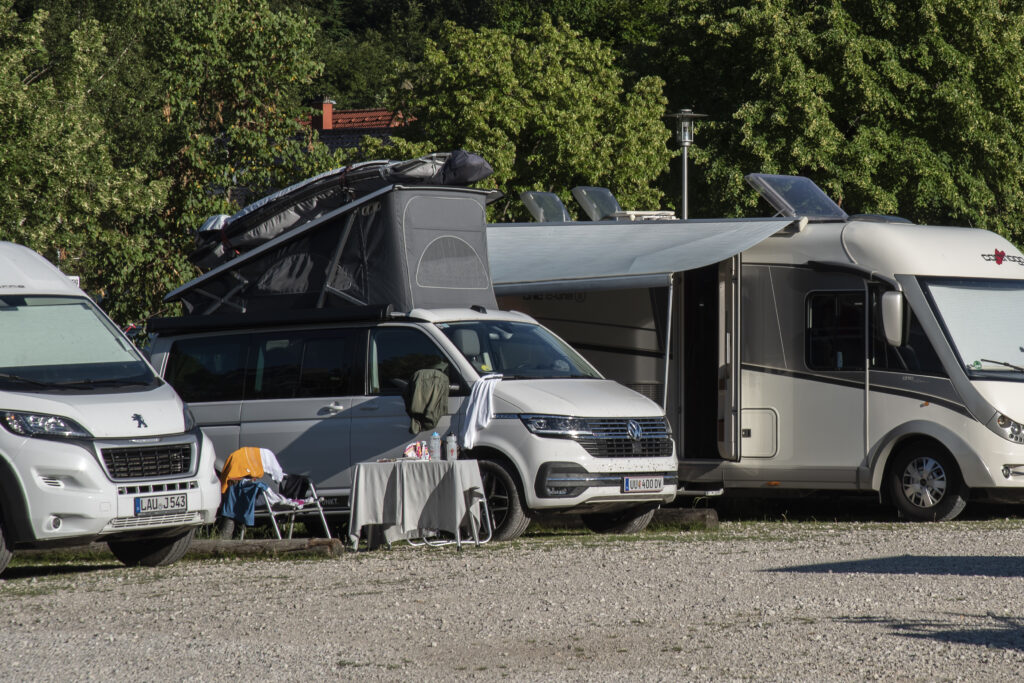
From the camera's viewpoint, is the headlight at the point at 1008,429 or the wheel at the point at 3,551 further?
the headlight at the point at 1008,429

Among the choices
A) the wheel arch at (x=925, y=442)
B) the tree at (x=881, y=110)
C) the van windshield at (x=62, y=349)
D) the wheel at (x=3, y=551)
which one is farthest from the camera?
the tree at (x=881, y=110)

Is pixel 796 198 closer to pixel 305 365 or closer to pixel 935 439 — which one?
pixel 935 439

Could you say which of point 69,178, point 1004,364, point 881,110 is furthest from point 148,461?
point 881,110

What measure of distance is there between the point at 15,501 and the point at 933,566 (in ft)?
19.5

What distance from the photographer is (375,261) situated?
14.0m

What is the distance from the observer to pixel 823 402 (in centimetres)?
1541

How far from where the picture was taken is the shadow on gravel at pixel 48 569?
38.2 ft

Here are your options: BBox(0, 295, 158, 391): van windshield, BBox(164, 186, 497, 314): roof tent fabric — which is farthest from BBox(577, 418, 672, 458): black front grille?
BBox(0, 295, 158, 391): van windshield

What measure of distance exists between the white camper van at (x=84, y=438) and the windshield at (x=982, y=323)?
7043 millimetres

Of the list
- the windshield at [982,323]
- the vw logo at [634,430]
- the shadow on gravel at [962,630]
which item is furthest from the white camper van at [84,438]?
the windshield at [982,323]

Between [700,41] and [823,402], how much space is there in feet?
68.1

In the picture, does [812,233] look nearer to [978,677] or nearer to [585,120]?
[978,677]

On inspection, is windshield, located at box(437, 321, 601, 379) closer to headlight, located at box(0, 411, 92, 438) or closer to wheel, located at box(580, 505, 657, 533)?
wheel, located at box(580, 505, 657, 533)

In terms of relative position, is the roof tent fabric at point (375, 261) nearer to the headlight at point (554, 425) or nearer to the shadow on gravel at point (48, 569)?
the headlight at point (554, 425)
